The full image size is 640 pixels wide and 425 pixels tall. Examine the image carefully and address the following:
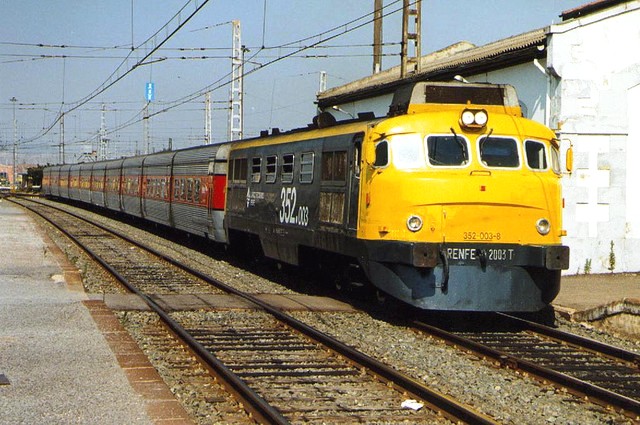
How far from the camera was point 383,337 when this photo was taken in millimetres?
Result: 10633

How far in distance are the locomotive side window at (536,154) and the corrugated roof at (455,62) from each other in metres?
5.98

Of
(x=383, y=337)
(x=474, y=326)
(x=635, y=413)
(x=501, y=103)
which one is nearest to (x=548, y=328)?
(x=474, y=326)

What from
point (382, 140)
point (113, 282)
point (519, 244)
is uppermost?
point (382, 140)

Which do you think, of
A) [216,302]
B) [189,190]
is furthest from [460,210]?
[189,190]

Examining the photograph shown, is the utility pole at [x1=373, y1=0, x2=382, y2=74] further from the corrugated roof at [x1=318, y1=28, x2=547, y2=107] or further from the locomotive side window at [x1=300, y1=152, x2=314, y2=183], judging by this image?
the locomotive side window at [x1=300, y1=152, x2=314, y2=183]

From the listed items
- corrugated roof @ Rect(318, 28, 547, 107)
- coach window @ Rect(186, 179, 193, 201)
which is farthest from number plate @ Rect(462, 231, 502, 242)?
coach window @ Rect(186, 179, 193, 201)

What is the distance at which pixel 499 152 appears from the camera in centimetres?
1141

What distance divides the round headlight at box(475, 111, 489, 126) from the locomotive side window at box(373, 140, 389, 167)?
3.90 feet

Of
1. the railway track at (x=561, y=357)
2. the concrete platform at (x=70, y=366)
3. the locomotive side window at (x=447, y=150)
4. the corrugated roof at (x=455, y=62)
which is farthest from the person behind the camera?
the corrugated roof at (x=455, y=62)

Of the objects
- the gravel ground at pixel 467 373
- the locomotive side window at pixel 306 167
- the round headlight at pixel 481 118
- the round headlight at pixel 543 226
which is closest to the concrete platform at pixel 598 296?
the gravel ground at pixel 467 373

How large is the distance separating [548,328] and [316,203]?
4.03 meters

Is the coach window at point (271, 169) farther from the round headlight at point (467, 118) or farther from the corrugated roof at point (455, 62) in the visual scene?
the corrugated roof at point (455, 62)

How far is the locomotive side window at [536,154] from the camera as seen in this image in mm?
11531

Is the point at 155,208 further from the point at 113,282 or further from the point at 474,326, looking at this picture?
the point at 474,326
